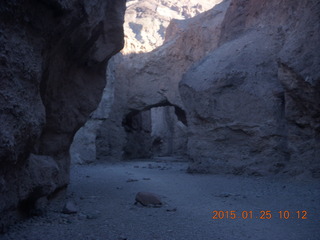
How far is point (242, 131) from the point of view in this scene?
7.32m

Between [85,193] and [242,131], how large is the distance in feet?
12.7

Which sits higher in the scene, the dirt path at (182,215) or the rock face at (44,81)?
the rock face at (44,81)

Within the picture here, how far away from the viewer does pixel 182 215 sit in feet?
11.4

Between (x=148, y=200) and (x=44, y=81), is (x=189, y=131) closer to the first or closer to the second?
(x=148, y=200)

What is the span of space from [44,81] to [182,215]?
6.80 ft

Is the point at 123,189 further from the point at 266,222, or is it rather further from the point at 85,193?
the point at 266,222

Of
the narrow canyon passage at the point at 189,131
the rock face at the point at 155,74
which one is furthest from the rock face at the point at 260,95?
the rock face at the point at 155,74

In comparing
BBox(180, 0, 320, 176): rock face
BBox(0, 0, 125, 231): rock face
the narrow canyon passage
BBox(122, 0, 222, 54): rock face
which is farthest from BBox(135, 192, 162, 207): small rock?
BBox(122, 0, 222, 54): rock face

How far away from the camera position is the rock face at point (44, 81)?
99.5 inches

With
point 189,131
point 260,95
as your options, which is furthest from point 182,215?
point 189,131

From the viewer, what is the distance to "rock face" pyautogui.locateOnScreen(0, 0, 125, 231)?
2.53 m
